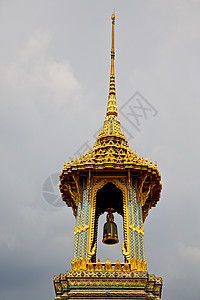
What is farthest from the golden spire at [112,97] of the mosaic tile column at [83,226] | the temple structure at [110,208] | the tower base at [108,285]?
the tower base at [108,285]

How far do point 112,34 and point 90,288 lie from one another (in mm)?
17238

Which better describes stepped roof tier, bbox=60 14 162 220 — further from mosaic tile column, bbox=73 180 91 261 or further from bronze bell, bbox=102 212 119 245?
bronze bell, bbox=102 212 119 245

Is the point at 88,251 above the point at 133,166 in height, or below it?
below

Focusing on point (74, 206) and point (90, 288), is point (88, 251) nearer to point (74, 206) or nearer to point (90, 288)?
point (90, 288)

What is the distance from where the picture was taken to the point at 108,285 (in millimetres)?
18922

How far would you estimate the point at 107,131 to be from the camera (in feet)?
83.6

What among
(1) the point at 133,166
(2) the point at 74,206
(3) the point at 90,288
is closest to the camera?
(3) the point at 90,288

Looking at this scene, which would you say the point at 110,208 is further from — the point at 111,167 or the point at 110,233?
the point at 111,167

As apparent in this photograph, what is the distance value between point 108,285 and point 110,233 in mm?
5204

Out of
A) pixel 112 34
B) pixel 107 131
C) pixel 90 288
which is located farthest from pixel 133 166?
pixel 112 34

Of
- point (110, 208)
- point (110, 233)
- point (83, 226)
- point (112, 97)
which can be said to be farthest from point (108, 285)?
point (112, 97)

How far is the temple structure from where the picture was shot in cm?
1894

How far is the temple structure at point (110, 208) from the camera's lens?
62.1ft

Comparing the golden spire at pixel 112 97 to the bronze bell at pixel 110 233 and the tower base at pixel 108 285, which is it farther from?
the tower base at pixel 108 285
